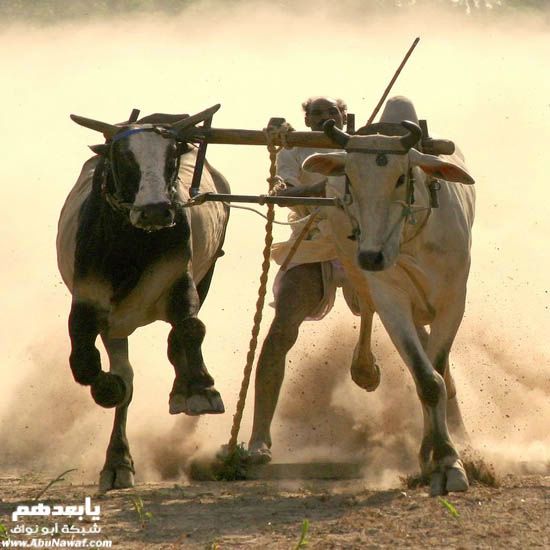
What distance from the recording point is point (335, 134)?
7961mm

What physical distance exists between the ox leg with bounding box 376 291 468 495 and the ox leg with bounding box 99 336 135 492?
4.59 ft

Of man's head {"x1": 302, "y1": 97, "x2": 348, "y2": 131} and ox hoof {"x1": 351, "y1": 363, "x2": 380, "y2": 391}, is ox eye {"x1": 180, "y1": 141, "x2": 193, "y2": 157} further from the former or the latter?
ox hoof {"x1": 351, "y1": 363, "x2": 380, "y2": 391}

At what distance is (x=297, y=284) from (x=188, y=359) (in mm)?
1486

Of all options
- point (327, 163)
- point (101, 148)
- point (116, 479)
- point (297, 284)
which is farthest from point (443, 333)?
point (101, 148)

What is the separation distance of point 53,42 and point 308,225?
14559mm

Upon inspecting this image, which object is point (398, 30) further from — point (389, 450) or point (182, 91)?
point (389, 450)

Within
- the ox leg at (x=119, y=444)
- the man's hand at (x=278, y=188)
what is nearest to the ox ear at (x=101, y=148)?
the man's hand at (x=278, y=188)

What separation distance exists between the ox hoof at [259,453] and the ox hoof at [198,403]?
2.92 feet

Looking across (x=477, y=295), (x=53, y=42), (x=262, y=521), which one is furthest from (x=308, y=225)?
(x=53, y=42)

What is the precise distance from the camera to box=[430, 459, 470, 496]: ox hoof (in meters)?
7.66

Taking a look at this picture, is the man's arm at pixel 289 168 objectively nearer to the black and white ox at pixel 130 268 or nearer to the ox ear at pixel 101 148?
the black and white ox at pixel 130 268

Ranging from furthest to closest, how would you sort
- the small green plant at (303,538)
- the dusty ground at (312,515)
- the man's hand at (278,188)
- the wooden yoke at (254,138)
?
the man's hand at (278,188) → the wooden yoke at (254,138) → the dusty ground at (312,515) → the small green plant at (303,538)

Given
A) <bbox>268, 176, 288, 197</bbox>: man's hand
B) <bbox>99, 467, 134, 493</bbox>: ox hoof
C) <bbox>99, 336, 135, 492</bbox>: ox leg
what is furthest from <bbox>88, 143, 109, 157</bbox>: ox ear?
<bbox>99, 467, 134, 493</bbox>: ox hoof

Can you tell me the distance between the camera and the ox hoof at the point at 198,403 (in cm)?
791
